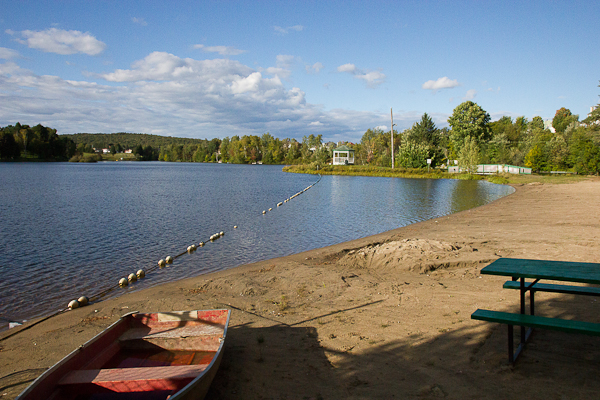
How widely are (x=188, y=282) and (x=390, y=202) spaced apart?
2178 cm

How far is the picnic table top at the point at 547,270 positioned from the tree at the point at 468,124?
76399 millimetres

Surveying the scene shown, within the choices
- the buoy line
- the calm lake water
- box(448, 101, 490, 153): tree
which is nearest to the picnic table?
the buoy line

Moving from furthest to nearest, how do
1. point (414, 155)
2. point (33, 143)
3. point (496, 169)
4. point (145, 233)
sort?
point (33, 143), point (414, 155), point (496, 169), point (145, 233)

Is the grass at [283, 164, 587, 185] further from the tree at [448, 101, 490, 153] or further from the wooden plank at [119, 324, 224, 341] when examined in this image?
the wooden plank at [119, 324, 224, 341]

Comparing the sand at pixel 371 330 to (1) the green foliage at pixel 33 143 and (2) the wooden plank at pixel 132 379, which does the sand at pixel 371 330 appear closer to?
(2) the wooden plank at pixel 132 379

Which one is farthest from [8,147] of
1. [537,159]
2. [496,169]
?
[537,159]

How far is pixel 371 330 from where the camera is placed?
5684mm

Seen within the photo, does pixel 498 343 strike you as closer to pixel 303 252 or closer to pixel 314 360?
pixel 314 360

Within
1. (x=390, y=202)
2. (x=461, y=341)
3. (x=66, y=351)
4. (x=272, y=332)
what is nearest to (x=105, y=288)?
(x=66, y=351)

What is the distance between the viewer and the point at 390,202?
1131 inches

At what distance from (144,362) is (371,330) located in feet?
11.0

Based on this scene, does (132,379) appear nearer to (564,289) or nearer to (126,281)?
(564,289)

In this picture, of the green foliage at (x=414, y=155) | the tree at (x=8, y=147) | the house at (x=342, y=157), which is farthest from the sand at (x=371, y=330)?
the tree at (x=8, y=147)

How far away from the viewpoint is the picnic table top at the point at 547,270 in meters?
4.11
